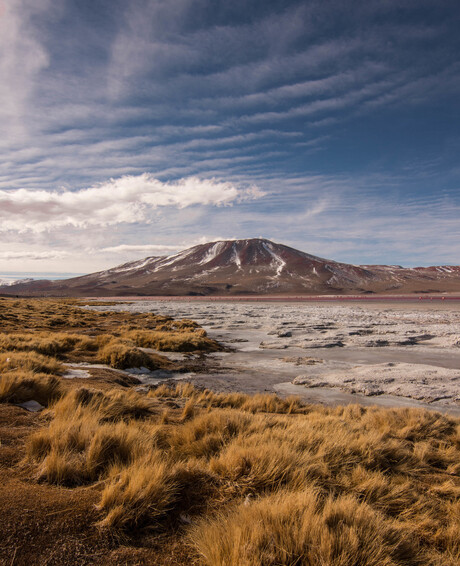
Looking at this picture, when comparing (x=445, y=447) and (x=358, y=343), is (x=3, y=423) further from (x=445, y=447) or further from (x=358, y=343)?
(x=358, y=343)

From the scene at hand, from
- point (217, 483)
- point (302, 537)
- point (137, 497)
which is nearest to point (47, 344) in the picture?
point (217, 483)

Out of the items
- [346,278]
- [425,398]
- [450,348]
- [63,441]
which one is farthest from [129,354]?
[346,278]

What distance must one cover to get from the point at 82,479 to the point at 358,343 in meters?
18.3

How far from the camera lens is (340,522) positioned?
8.36ft

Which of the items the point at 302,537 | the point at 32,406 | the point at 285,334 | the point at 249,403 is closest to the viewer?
the point at 302,537

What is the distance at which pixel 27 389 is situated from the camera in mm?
6316

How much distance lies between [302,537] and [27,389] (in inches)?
239

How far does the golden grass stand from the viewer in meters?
2.37

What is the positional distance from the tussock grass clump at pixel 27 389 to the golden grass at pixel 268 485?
90 cm

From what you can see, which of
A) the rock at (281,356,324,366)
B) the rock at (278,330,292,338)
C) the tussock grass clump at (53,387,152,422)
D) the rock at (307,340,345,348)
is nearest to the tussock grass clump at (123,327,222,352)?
the rock at (281,356,324,366)

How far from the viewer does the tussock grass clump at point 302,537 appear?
2215 millimetres

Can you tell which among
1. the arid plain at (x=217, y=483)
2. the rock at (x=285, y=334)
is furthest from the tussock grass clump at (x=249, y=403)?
the rock at (x=285, y=334)

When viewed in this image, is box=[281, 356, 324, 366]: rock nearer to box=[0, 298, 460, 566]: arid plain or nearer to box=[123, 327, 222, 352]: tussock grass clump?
box=[123, 327, 222, 352]: tussock grass clump

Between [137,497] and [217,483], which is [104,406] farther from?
[137,497]
